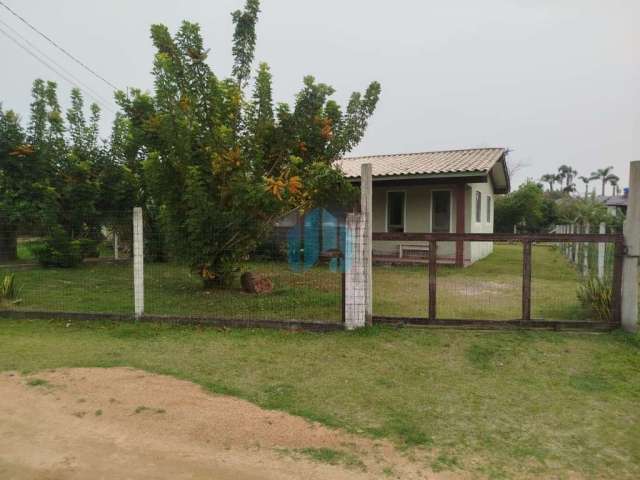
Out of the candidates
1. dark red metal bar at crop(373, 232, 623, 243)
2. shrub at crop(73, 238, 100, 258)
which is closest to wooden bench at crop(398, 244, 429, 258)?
dark red metal bar at crop(373, 232, 623, 243)

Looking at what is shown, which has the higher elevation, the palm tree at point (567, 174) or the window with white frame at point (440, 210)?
the palm tree at point (567, 174)

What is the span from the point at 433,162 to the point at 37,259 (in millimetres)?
11476

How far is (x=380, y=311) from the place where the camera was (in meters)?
6.95

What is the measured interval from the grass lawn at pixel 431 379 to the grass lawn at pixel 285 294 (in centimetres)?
86

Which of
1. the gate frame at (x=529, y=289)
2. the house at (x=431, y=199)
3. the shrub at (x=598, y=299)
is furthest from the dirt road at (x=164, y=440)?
the house at (x=431, y=199)

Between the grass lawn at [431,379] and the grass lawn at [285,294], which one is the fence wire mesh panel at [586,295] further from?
the grass lawn at [431,379]

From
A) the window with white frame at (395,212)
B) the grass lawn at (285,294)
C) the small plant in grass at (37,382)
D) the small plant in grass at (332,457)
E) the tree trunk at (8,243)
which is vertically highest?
the window with white frame at (395,212)

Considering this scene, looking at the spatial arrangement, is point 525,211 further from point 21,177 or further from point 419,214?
point 21,177

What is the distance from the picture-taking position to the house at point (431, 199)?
42.5ft

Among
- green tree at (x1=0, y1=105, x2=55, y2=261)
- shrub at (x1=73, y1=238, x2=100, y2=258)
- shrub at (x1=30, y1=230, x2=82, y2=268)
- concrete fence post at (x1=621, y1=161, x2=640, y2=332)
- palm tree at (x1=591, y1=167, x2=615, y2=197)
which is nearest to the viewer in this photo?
concrete fence post at (x1=621, y1=161, x2=640, y2=332)

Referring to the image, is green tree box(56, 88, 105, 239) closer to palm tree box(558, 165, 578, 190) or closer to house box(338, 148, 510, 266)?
house box(338, 148, 510, 266)

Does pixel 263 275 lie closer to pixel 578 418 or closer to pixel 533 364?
pixel 533 364

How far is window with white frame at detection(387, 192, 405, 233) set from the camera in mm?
14617

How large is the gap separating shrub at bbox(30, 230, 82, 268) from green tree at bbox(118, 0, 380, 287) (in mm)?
2708
